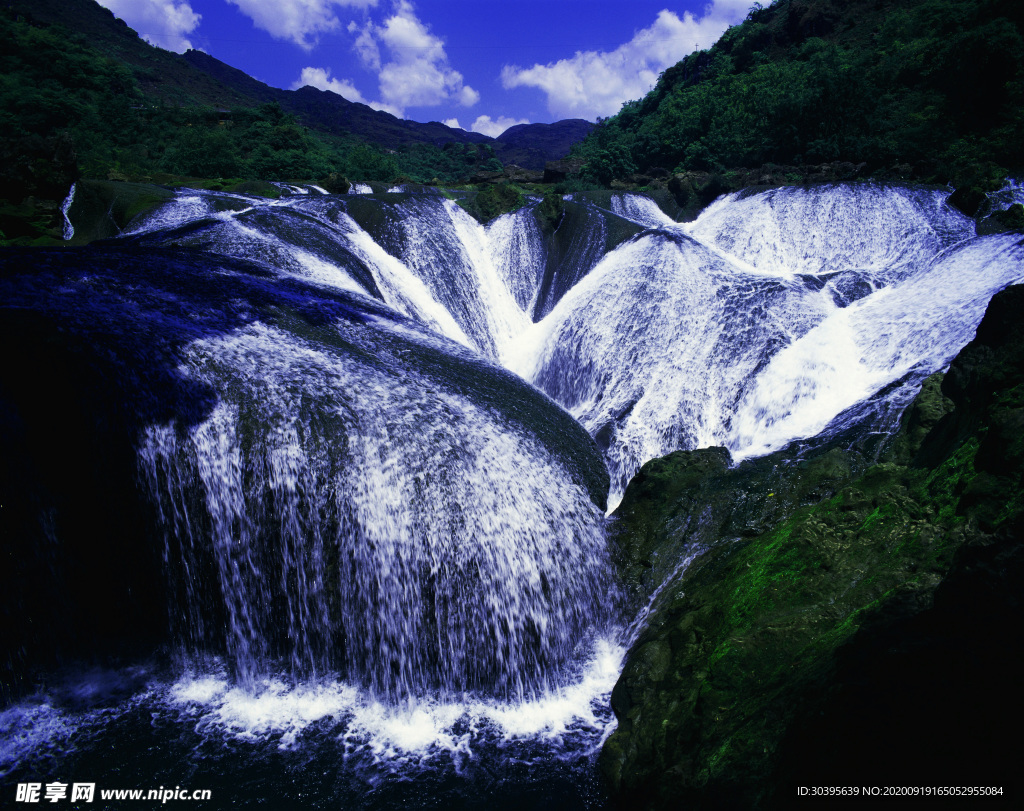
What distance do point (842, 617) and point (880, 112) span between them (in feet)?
79.8

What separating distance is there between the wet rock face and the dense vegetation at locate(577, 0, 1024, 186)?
Result: 1381cm

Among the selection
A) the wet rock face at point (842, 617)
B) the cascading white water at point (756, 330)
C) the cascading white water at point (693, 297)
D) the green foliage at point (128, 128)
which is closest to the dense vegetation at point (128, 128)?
the green foliage at point (128, 128)

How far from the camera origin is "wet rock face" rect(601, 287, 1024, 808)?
189 cm

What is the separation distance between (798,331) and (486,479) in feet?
21.9

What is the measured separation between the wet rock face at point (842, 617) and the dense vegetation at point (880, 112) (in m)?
13.8

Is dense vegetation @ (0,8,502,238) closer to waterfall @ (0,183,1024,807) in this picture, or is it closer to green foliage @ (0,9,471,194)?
green foliage @ (0,9,471,194)

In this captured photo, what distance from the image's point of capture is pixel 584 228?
14297 millimetres

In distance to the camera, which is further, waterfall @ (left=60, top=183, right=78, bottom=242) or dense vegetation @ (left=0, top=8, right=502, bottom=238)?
dense vegetation @ (left=0, top=8, right=502, bottom=238)

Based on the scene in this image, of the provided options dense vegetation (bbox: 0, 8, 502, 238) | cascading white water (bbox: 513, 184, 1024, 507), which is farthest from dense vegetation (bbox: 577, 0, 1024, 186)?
dense vegetation (bbox: 0, 8, 502, 238)

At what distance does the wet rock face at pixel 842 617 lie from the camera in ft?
6.19

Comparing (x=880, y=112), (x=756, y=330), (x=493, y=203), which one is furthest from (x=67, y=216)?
(x=880, y=112)

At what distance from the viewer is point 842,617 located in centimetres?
323

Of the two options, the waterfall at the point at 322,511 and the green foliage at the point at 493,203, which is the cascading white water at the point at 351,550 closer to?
the waterfall at the point at 322,511

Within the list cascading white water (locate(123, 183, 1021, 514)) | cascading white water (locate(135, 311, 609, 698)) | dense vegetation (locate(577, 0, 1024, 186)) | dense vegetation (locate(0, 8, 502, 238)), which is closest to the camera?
cascading white water (locate(135, 311, 609, 698))
